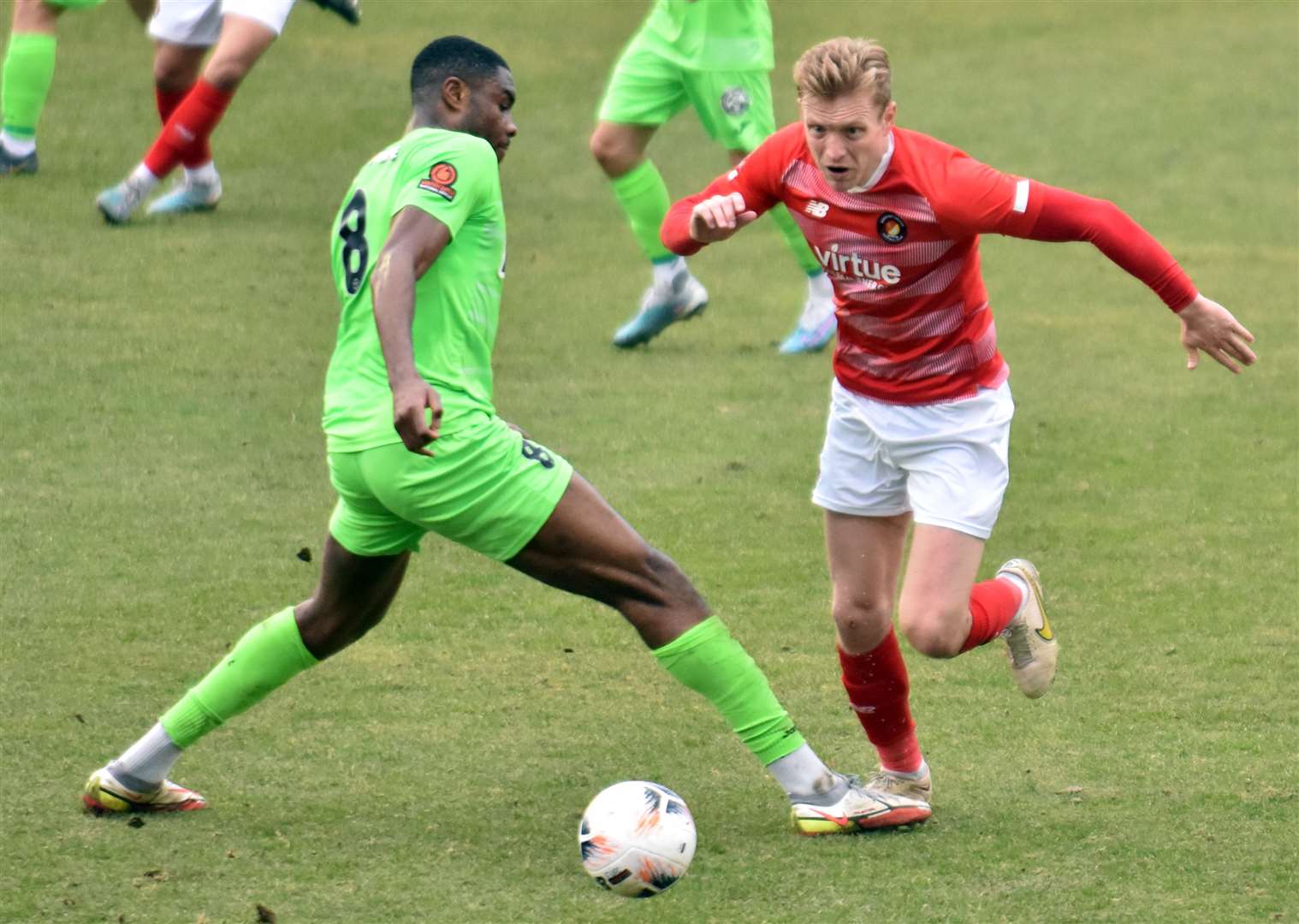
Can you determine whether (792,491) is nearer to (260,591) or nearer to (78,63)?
(260,591)

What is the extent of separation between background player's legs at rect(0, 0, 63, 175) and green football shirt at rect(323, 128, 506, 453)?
6.60 meters

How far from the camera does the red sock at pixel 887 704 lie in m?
4.77

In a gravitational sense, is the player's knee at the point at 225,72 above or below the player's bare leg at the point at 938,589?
below

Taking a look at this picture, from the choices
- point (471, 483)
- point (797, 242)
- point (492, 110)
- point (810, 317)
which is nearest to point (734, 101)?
point (797, 242)

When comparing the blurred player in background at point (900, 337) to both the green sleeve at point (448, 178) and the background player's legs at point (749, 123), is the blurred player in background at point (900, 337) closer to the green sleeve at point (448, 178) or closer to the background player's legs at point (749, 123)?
the green sleeve at point (448, 178)

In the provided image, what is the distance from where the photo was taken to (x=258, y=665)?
4.62 metres

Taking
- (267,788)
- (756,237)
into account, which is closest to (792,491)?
(267,788)

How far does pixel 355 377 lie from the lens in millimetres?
4430

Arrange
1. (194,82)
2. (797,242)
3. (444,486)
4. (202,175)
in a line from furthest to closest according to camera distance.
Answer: (194,82), (202,175), (797,242), (444,486)

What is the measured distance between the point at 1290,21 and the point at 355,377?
A: 15891mm

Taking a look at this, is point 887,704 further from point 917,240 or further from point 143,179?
point 143,179

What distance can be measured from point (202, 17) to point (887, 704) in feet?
22.9

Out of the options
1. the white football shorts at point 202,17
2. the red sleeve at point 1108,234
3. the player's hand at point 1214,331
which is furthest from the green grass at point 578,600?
the red sleeve at point 1108,234

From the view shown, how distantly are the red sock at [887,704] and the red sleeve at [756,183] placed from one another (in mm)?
1081
